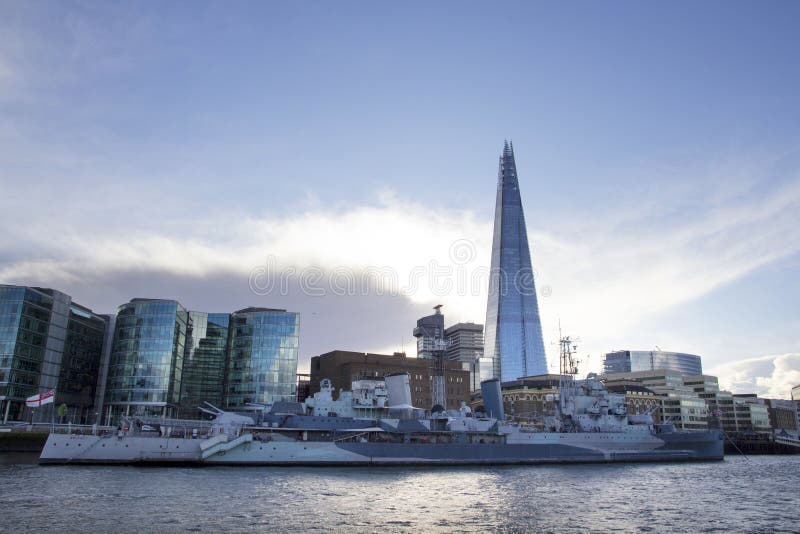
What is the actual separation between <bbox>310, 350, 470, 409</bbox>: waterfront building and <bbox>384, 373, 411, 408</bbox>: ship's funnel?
4731cm

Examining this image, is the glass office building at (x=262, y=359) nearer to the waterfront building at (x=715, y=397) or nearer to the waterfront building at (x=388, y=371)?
the waterfront building at (x=388, y=371)

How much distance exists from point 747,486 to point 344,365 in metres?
78.3

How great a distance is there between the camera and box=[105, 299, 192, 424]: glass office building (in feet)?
281

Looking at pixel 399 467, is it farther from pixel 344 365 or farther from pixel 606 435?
pixel 344 365

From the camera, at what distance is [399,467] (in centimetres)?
5031

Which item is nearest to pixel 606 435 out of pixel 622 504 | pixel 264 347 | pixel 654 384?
pixel 622 504

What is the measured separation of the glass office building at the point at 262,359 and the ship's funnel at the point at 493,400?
1669 inches

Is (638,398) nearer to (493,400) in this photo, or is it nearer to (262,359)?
(493,400)

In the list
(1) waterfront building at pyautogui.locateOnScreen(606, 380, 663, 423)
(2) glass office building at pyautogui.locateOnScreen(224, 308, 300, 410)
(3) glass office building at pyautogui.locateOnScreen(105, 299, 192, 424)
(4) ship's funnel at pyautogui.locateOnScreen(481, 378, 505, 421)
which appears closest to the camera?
(4) ship's funnel at pyautogui.locateOnScreen(481, 378, 505, 421)

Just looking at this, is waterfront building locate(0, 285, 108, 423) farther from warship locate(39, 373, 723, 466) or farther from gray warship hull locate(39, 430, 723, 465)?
gray warship hull locate(39, 430, 723, 465)

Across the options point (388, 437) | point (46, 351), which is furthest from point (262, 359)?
point (388, 437)

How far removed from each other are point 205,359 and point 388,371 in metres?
34.7

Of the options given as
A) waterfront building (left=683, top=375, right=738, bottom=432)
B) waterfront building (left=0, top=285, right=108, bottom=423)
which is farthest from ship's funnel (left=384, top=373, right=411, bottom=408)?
waterfront building (left=683, top=375, right=738, bottom=432)

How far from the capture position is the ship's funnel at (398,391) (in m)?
57.5
